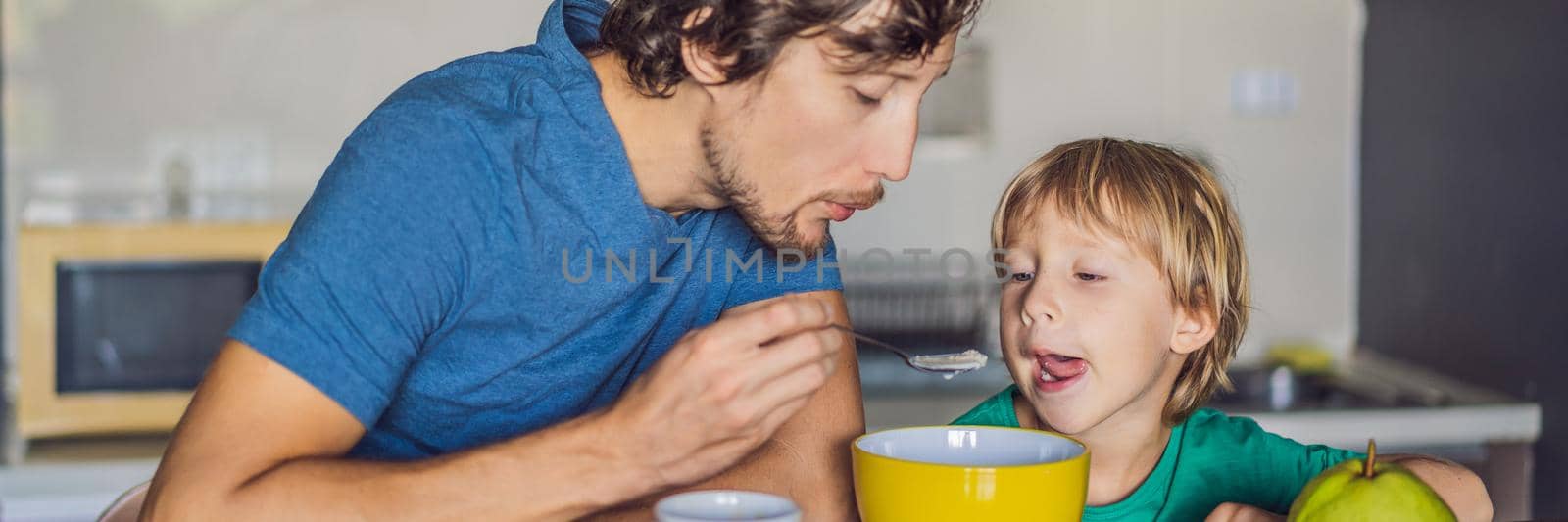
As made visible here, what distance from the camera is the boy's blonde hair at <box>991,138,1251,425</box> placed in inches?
46.5

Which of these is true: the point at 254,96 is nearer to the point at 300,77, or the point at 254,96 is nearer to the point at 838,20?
the point at 300,77

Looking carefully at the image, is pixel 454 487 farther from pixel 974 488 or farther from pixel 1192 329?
pixel 1192 329

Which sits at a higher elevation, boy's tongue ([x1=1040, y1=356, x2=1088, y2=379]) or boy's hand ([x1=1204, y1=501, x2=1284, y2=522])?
boy's tongue ([x1=1040, y1=356, x2=1088, y2=379])

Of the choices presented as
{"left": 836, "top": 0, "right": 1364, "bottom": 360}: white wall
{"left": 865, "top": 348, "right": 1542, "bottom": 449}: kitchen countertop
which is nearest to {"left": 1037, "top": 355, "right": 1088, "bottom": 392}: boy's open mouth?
{"left": 865, "top": 348, "right": 1542, "bottom": 449}: kitchen countertop

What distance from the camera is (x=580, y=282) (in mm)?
1077

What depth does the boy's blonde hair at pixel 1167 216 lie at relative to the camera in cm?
118

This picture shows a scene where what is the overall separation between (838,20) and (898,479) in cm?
39

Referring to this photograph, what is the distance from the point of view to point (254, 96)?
2609mm

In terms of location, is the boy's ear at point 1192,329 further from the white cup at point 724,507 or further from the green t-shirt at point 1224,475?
the white cup at point 724,507

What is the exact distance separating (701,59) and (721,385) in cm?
34

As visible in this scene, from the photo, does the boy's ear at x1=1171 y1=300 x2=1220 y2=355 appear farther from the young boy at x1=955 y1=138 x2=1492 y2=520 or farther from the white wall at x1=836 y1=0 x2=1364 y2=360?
the white wall at x1=836 y1=0 x2=1364 y2=360

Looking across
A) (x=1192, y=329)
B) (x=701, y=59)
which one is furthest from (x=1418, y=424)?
(x=701, y=59)

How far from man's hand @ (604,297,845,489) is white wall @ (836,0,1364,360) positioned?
1880 millimetres

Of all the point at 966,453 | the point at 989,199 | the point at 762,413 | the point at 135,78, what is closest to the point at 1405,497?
the point at 966,453
